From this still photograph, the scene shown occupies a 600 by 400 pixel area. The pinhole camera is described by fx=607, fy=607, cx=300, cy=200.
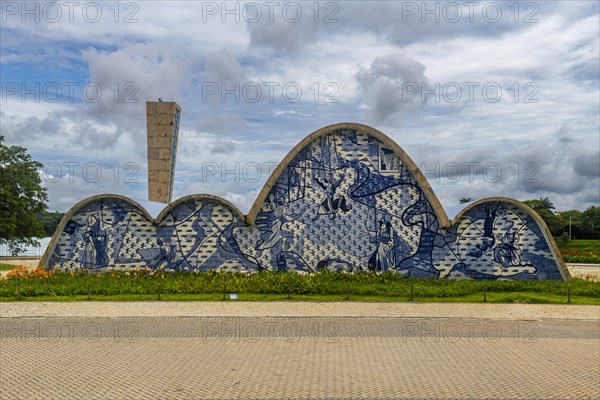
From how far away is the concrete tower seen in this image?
951 inches

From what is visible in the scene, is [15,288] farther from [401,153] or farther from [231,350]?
[401,153]

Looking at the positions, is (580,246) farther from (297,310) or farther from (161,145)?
(297,310)

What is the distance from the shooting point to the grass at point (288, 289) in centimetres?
1662

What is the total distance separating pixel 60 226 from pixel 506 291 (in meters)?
14.9

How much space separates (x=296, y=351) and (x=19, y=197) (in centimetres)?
2633

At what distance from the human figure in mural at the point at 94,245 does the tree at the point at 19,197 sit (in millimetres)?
12039

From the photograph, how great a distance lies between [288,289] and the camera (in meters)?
17.0

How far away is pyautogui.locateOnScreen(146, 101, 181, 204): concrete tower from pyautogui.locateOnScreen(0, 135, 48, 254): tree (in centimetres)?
1098

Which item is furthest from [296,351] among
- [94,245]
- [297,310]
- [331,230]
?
[94,245]

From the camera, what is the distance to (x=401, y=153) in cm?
2083

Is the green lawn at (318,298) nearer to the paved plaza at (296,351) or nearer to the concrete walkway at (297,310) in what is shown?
the concrete walkway at (297,310)

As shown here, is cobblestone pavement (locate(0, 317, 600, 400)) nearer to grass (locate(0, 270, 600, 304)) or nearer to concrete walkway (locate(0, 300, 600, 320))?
concrete walkway (locate(0, 300, 600, 320))

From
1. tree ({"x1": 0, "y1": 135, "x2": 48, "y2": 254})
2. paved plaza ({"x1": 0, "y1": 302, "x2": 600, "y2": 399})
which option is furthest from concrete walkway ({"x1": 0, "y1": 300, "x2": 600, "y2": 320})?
tree ({"x1": 0, "y1": 135, "x2": 48, "y2": 254})

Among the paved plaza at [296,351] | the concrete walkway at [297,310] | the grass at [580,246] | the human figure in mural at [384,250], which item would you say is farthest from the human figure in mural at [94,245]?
the grass at [580,246]
